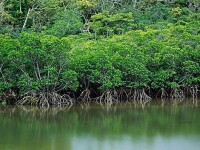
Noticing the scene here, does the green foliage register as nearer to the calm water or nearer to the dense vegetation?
the dense vegetation

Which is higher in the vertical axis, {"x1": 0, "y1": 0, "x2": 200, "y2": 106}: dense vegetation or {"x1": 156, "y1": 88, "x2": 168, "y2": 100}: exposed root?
{"x1": 0, "y1": 0, "x2": 200, "y2": 106}: dense vegetation

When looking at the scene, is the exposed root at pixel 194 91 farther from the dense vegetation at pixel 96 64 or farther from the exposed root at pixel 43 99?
the exposed root at pixel 43 99

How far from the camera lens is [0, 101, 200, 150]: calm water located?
1399 centimetres

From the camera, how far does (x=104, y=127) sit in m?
17.2

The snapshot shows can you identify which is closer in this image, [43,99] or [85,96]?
[43,99]

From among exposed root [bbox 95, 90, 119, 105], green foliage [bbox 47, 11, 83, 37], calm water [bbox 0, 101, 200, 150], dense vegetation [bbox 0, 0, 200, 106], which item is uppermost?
green foliage [bbox 47, 11, 83, 37]

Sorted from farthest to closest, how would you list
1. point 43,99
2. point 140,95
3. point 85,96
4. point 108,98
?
point 140,95 < point 85,96 < point 108,98 < point 43,99

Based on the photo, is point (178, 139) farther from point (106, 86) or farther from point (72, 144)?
point (106, 86)

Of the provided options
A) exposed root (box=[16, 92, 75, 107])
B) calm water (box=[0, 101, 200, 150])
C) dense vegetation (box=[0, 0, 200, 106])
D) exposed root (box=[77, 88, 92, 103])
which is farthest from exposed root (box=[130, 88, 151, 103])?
exposed root (box=[16, 92, 75, 107])

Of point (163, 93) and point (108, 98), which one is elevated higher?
point (163, 93)

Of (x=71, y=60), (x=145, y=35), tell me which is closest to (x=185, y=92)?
(x=145, y=35)

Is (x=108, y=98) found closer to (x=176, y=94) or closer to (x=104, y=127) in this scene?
(x=176, y=94)

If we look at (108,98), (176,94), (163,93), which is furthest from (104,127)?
(176,94)

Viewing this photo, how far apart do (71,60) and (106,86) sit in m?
2.14
